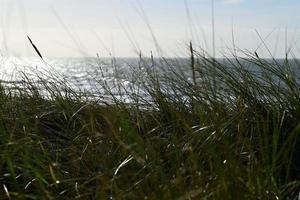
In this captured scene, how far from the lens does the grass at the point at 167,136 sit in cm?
146

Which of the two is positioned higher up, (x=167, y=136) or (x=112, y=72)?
(x=112, y=72)

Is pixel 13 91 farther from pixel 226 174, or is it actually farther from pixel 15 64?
pixel 226 174

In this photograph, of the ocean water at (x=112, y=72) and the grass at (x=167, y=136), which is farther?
the ocean water at (x=112, y=72)

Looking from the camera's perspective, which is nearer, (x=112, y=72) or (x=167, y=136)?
(x=167, y=136)

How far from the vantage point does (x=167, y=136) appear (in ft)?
7.49

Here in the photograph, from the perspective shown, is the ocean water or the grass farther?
the ocean water

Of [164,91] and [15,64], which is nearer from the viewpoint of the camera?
[164,91]

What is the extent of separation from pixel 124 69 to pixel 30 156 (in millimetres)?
1934

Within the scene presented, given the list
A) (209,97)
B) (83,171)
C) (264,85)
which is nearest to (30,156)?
(83,171)

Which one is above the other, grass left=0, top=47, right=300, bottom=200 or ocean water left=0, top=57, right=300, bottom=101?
ocean water left=0, top=57, right=300, bottom=101

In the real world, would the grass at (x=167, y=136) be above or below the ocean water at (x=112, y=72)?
below

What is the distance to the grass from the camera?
1.46 metres

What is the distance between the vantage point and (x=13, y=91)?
3424 mm

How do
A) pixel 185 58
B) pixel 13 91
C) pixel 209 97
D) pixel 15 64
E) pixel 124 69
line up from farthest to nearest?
pixel 15 64
pixel 124 69
pixel 13 91
pixel 185 58
pixel 209 97
